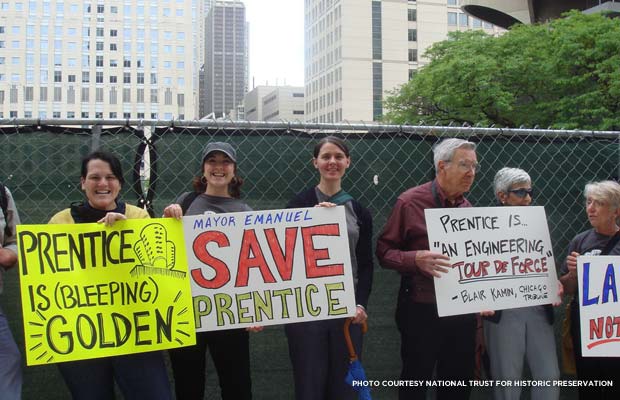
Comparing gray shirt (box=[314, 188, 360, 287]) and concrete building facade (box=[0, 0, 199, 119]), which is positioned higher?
concrete building facade (box=[0, 0, 199, 119])

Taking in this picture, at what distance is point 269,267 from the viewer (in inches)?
115

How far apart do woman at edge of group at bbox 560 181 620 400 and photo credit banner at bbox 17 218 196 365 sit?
2.26 metres

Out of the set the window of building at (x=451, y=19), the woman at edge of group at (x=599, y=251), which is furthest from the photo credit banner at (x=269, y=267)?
the window of building at (x=451, y=19)

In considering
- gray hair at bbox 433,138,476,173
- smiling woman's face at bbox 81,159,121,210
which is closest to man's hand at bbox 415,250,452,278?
gray hair at bbox 433,138,476,173

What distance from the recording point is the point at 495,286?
10.5 ft

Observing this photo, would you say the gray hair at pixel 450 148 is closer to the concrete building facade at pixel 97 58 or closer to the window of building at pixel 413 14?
the window of building at pixel 413 14

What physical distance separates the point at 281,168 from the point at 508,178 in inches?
56.2

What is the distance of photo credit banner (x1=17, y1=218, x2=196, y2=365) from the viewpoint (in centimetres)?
256

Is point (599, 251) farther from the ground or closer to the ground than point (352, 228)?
closer to the ground

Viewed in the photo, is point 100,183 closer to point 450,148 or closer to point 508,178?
point 450,148

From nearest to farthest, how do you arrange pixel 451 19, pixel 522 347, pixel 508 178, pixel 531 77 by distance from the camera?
pixel 522 347 → pixel 508 178 → pixel 531 77 → pixel 451 19

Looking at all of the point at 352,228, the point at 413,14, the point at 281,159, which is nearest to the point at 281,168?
the point at 281,159

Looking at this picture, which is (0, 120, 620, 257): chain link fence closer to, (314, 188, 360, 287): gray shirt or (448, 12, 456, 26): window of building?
(314, 188, 360, 287): gray shirt

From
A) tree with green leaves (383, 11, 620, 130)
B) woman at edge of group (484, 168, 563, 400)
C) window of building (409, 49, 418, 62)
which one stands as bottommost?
woman at edge of group (484, 168, 563, 400)
